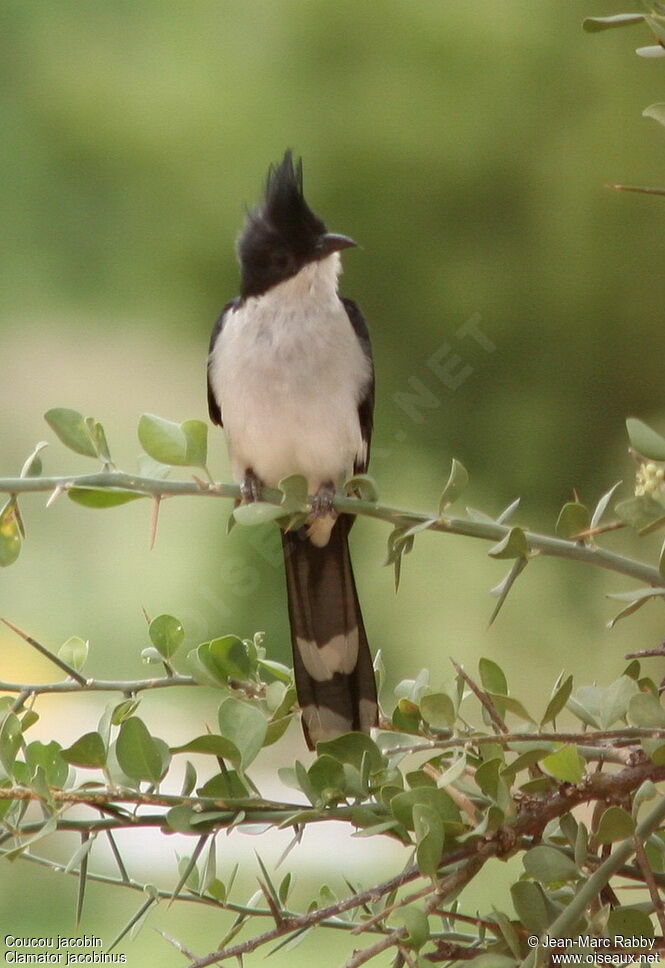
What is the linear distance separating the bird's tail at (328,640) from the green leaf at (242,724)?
0.25 m

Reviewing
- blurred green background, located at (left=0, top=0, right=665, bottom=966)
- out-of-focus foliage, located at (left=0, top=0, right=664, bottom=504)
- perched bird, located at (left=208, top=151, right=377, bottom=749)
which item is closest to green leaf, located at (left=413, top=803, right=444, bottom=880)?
perched bird, located at (left=208, top=151, right=377, bottom=749)

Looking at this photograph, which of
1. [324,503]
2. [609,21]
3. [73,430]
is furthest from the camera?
[324,503]

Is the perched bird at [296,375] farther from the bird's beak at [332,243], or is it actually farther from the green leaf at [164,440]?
the green leaf at [164,440]

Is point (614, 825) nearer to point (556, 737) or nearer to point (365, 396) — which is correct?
point (556, 737)

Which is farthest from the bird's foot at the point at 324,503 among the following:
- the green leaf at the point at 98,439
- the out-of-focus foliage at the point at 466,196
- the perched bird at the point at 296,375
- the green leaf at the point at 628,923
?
the out-of-focus foliage at the point at 466,196

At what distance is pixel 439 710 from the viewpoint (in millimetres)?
430

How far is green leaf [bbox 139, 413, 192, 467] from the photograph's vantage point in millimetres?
472

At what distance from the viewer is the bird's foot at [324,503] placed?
1.87 ft

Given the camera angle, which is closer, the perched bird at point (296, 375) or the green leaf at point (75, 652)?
the green leaf at point (75, 652)

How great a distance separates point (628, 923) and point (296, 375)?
77cm

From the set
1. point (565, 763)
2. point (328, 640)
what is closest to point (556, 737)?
point (565, 763)

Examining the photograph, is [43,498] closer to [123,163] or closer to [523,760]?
[123,163]

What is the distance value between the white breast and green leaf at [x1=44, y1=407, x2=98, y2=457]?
1.98ft

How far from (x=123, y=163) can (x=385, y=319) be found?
530 millimetres
